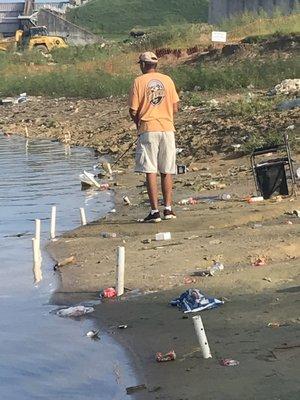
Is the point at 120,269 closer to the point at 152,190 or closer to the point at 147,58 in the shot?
the point at 152,190

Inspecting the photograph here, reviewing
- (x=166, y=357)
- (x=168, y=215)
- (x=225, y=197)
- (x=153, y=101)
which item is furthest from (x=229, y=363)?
(x=225, y=197)

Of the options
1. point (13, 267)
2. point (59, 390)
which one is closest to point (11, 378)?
point (59, 390)

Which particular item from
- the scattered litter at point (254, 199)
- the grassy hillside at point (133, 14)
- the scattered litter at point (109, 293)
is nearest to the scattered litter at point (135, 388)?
the scattered litter at point (109, 293)

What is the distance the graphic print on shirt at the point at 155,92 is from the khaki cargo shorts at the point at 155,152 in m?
0.33

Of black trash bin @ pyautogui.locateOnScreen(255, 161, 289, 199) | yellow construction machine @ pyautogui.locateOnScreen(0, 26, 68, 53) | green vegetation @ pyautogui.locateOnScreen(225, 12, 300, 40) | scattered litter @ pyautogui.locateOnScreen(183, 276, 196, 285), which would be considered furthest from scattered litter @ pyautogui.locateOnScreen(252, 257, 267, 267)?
yellow construction machine @ pyautogui.locateOnScreen(0, 26, 68, 53)

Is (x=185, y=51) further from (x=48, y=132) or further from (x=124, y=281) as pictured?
(x=124, y=281)

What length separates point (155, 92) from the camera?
9516 millimetres

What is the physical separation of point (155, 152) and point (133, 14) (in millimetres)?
89982

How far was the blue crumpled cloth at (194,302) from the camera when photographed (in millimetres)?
6180

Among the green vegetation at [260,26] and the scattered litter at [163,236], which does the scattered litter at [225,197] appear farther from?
the green vegetation at [260,26]

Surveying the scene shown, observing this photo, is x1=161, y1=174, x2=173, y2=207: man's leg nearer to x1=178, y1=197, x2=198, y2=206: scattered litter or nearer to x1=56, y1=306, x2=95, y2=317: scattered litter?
x1=178, y1=197, x2=198, y2=206: scattered litter

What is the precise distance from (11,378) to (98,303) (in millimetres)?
1493

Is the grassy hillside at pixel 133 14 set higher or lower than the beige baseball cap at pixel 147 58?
higher

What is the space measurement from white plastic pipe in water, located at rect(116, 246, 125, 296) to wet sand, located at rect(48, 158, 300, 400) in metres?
0.12
